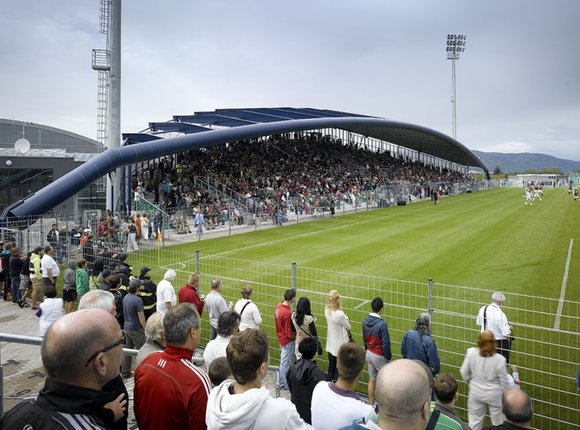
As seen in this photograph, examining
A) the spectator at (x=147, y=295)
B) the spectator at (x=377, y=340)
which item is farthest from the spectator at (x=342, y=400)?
the spectator at (x=147, y=295)

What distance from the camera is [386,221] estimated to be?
3080 centimetres

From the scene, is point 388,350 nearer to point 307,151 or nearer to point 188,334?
point 188,334

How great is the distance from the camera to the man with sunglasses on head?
Answer: 221cm

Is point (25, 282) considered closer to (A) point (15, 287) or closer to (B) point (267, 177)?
(A) point (15, 287)

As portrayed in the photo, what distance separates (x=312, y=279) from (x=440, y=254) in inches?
276

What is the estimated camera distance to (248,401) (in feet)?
9.41

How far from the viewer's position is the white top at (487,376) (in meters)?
5.67

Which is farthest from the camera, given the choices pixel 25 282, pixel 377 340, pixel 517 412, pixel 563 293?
pixel 563 293

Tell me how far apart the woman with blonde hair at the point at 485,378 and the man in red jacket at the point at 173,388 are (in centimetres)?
383

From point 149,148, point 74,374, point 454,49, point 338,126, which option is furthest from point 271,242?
point 454,49

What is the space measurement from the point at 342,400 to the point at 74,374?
212 cm

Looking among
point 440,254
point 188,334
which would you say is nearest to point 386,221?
point 440,254

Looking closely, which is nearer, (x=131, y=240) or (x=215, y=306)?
(x=215, y=306)

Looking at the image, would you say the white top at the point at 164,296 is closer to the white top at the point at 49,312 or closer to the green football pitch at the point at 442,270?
the green football pitch at the point at 442,270
